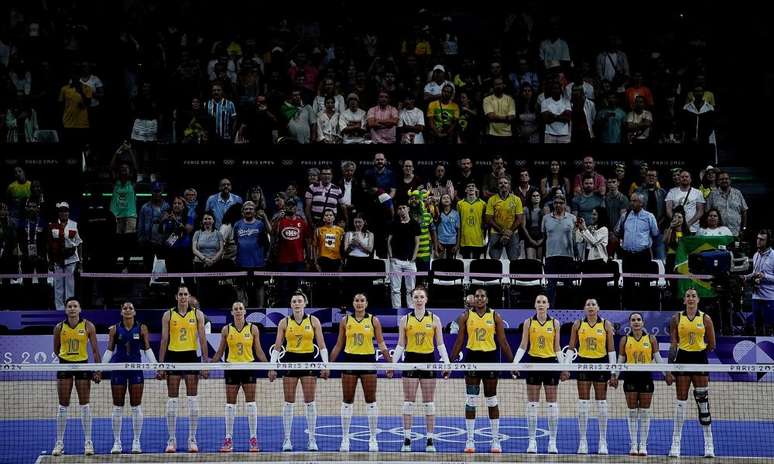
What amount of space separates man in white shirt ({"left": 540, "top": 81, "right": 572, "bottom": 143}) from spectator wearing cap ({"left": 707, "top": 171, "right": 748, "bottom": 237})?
4.21 m

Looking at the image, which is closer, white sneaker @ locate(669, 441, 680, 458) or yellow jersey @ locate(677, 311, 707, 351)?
white sneaker @ locate(669, 441, 680, 458)

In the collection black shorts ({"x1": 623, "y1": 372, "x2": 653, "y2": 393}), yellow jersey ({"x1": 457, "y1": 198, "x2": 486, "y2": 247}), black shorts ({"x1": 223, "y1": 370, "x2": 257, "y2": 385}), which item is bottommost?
black shorts ({"x1": 623, "y1": 372, "x2": 653, "y2": 393})

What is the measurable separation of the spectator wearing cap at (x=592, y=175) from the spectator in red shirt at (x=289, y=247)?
19.9 feet

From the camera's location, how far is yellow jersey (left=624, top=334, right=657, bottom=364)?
17.9 meters

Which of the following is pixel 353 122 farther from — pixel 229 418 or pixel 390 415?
pixel 229 418

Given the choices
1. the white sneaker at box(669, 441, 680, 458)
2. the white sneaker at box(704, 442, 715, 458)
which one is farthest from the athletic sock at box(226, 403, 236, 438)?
the white sneaker at box(704, 442, 715, 458)

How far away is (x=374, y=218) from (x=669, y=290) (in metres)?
6.31

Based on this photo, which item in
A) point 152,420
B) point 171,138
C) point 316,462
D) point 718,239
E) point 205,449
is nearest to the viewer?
point 316,462

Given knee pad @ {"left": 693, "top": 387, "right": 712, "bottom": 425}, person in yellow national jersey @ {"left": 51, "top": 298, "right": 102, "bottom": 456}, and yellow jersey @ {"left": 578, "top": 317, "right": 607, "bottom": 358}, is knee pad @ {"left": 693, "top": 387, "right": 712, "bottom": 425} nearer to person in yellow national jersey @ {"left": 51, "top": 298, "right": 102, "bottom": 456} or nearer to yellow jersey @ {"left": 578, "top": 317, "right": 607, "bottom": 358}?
yellow jersey @ {"left": 578, "top": 317, "right": 607, "bottom": 358}

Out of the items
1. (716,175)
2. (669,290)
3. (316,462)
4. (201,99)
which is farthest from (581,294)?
(201,99)

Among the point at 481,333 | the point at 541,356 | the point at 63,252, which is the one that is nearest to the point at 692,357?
the point at 541,356

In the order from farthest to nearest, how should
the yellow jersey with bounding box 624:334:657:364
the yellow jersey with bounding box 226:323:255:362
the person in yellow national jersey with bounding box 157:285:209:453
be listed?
the person in yellow national jersey with bounding box 157:285:209:453 → the yellow jersey with bounding box 226:323:255:362 → the yellow jersey with bounding box 624:334:657:364

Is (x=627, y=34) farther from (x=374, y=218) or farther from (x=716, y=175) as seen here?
(x=374, y=218)

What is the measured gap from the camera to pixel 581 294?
22.9 m
